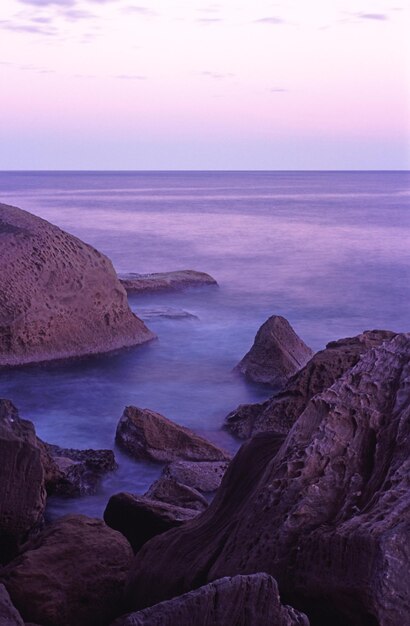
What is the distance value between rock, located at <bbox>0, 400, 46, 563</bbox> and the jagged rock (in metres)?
2.61

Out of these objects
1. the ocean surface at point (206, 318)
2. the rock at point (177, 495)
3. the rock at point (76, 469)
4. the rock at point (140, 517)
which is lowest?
the ocean surface at point (206, 318)

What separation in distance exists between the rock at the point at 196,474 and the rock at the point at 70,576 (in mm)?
2227

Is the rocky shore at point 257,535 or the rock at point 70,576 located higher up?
the rocky shore at point 257,535

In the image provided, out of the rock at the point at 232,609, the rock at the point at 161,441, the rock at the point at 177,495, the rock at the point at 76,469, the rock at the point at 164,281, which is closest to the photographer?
the rock at the point at 232,609

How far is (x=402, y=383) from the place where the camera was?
4.25 metres

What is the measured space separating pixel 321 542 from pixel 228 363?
8.37m

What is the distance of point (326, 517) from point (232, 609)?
0.82 metres

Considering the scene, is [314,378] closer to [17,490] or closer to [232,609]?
[17,490]

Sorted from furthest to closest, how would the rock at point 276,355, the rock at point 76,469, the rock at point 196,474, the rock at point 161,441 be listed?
the rock at point 276,355, the rock at point 161,441, the rock at point 196,474, the rock at point 76,469

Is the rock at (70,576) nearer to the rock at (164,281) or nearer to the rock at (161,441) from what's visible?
the rock at (161,441)

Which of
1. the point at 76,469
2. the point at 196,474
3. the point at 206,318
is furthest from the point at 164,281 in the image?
the point at 196,474

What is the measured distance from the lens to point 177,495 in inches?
244

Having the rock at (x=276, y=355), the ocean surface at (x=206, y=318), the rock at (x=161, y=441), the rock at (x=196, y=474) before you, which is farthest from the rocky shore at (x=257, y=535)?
the rock at (x=276, y=355)

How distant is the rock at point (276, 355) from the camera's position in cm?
1019
